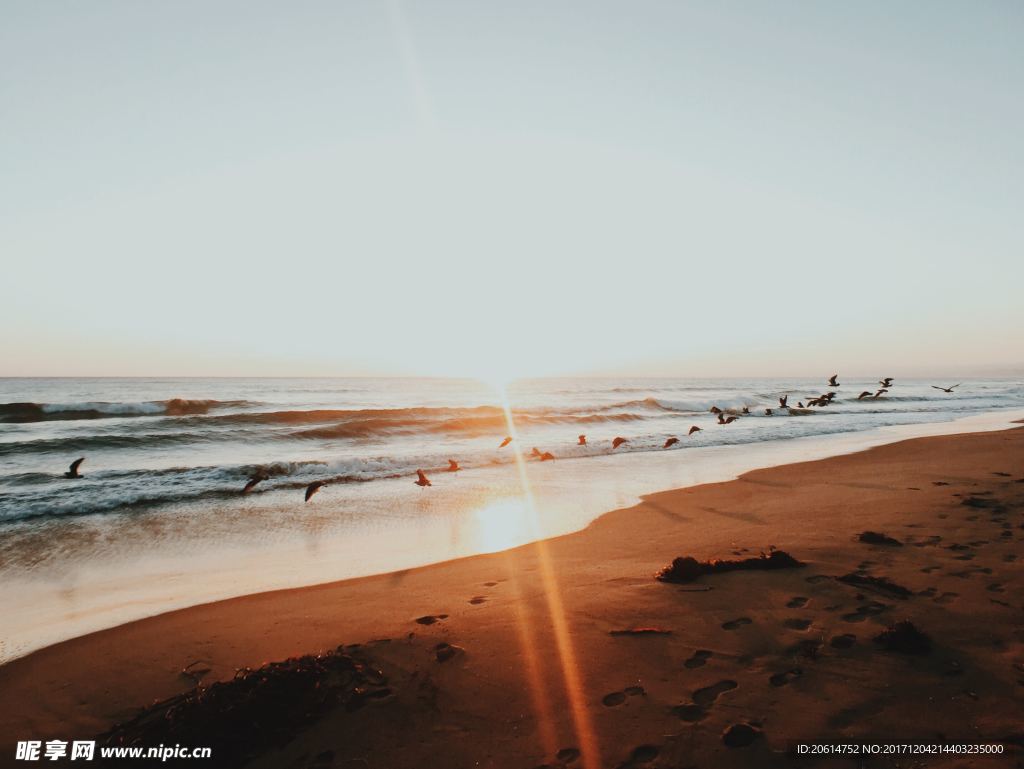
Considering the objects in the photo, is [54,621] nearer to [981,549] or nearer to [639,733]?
[639,733]

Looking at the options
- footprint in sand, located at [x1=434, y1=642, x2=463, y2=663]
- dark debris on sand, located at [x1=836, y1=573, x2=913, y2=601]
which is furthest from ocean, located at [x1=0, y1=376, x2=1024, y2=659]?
dark debris on sand, located at [x1=836, y1=573, x2=913, y2=601]

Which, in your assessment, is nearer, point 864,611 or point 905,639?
point 905,639

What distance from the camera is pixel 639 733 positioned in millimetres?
3189

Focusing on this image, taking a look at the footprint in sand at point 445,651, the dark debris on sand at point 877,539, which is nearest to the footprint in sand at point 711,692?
the footprint in sand at point 445,651

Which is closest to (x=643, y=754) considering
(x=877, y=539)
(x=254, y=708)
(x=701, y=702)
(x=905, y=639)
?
(x=701, y=702)

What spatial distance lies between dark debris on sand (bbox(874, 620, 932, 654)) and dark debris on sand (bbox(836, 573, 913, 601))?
33.9 inches

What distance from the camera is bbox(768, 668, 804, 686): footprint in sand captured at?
11.7 ft

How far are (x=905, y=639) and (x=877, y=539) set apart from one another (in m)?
2.99

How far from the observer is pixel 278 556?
8.31m

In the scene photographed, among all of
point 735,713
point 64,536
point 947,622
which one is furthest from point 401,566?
point 64,536

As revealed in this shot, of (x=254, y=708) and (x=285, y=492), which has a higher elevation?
(x=254, y=708)

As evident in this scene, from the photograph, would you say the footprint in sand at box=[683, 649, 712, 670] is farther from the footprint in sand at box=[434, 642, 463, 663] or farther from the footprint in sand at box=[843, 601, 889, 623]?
the footprint in sand at box=[434, 642, 463, 663]

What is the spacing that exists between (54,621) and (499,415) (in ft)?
97.3

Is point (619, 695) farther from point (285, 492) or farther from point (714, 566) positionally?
point (285, 492)
